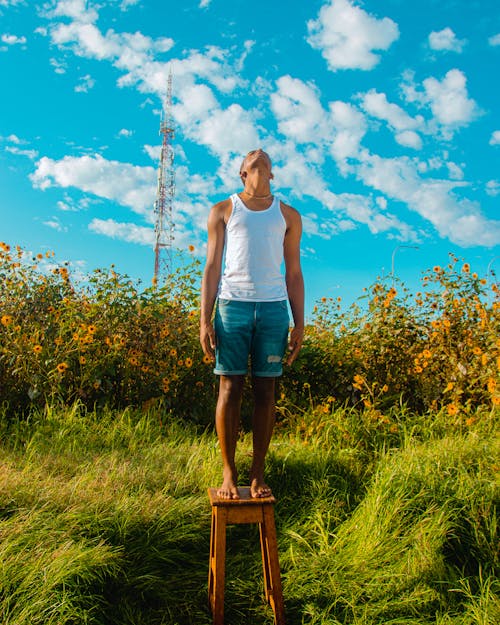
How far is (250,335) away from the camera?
2895 mm

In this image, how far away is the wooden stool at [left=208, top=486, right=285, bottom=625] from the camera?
283 cm

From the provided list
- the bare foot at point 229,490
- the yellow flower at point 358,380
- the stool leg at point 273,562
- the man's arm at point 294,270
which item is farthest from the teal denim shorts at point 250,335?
the yellow flower at point 358,380

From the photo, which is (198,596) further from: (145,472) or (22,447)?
(22,447)

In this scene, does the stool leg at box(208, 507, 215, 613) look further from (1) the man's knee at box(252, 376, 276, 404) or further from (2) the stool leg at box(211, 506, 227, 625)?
(1) the man's knee at box(252, 376, 276, 404)

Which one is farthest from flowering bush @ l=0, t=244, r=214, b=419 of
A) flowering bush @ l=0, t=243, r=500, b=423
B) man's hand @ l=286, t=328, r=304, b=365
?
man's hand @ l=286, t=328, r=304, b=365

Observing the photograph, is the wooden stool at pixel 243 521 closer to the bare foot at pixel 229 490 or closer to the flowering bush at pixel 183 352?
the bare foot at pixel 229 490

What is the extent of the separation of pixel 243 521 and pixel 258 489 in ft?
0.56

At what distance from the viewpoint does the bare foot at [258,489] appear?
2.94 metres

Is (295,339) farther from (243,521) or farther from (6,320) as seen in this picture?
(6,320)

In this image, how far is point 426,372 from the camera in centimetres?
524

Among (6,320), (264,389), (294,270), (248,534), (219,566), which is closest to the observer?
(219,566)

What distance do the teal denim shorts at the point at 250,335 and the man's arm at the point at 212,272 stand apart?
0.24ft

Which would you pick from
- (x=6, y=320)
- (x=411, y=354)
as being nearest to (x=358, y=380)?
(x=411, y=354)

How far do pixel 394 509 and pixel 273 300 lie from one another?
54.0 inches
